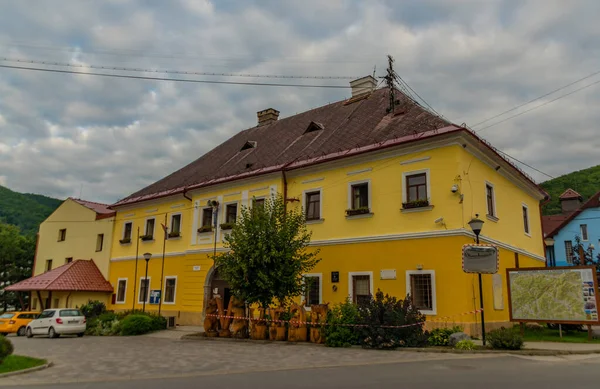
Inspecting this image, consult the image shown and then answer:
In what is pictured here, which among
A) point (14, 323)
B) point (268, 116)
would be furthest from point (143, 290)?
point (268, 116)

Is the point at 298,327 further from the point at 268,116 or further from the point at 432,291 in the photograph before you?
the point at 268,116

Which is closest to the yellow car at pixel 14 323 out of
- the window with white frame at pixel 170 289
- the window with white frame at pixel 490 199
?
the window with white frame at pixel 170 289

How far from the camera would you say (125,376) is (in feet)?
35.1

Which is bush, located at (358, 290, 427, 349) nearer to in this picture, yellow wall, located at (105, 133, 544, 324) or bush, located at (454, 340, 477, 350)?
bush, located at (454, 340, 477, 350)

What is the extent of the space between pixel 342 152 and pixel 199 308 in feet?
39.1

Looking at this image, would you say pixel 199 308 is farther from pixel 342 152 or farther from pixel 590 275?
pixel 590 275

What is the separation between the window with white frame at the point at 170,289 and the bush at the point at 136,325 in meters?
3.66

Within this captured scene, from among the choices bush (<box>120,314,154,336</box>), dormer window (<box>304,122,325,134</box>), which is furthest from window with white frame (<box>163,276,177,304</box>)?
dormer window (<box>304,122,325,134</box>)

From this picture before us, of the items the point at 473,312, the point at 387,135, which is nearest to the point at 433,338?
the point at 473,312

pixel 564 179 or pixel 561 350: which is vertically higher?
pixel 564 179

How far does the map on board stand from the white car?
20245 millimetres

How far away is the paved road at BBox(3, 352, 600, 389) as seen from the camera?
28.4ft

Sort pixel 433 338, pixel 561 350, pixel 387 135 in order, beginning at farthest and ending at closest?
pixel 387 135, pixel 433 338, pixel 561 350

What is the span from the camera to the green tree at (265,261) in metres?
18.7
